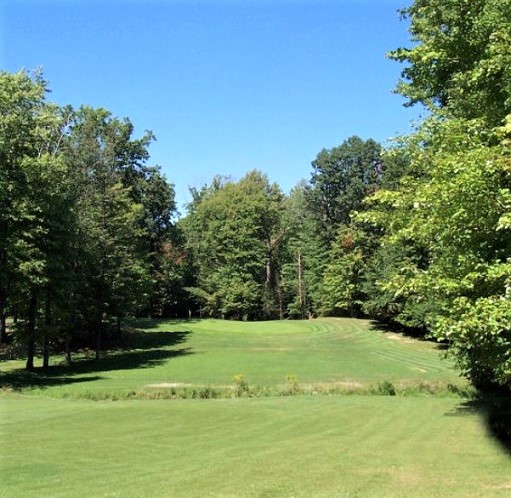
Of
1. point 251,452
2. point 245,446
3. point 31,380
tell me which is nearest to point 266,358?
point 31,380

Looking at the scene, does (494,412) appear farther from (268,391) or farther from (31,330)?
(31,330)

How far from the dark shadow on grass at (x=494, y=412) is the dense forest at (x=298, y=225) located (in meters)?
0.99

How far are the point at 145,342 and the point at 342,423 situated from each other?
121 ft

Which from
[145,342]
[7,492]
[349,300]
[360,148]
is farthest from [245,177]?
[7,492]

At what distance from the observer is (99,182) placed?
44000mm

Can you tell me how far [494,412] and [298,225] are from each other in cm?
7312

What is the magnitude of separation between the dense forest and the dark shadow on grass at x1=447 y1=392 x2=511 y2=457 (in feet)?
3.25

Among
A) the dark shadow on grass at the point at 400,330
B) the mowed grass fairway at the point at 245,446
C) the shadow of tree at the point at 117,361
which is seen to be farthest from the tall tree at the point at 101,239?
the dark shadow on grass at the point at 400,330

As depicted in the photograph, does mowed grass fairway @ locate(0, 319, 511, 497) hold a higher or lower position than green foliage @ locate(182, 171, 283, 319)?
lower

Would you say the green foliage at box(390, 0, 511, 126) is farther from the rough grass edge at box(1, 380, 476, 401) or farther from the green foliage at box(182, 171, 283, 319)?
the green foliage at box(182, 171, 283, 319)

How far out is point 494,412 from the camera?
55.8ft

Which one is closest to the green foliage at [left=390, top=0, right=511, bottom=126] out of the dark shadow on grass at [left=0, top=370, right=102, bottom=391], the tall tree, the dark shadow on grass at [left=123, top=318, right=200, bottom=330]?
the dark shadow on grass at [left=0, top=370, right=102, bottom=391]

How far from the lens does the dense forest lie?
10064 millimetres

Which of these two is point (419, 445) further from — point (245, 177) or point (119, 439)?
point (245, 177)
